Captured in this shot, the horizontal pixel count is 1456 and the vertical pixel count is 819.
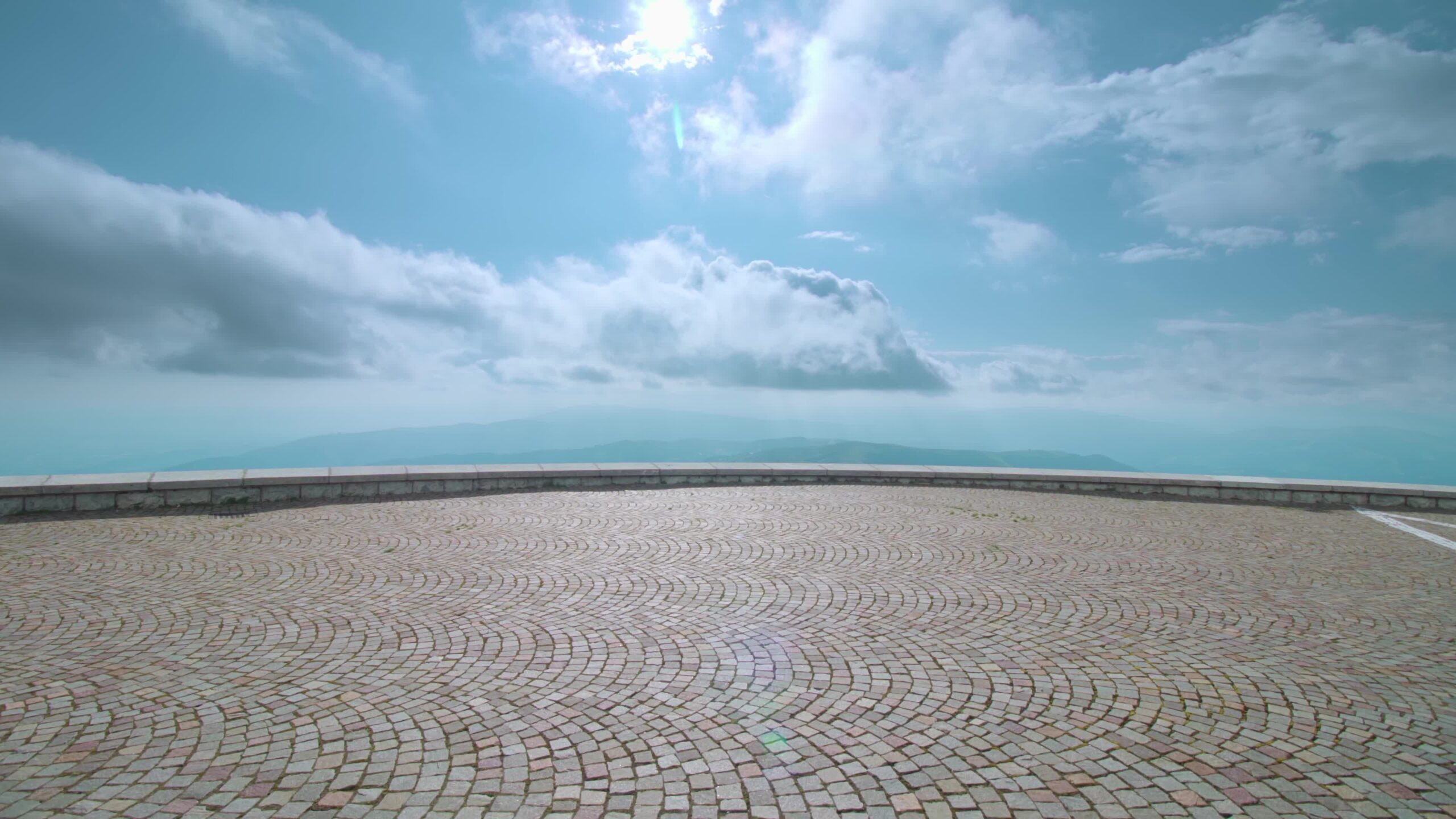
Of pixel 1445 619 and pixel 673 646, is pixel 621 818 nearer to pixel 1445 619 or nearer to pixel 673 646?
pixel 673 646

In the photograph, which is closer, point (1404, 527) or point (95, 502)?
point (95, 502)

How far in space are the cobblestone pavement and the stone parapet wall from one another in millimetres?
1686

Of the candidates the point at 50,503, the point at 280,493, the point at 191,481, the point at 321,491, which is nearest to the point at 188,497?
the point at 191,481

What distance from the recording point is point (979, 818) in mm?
3168

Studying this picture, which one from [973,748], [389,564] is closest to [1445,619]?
[973,748]

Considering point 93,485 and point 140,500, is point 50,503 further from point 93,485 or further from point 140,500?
point 140,500

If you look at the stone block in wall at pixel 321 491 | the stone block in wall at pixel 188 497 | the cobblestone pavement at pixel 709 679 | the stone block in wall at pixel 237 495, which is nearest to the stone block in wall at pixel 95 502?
the stone block in wall at pixel 188 497

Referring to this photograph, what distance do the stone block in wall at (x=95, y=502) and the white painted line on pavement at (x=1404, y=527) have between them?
19463 millimetres

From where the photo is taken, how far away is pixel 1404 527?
38.7ft

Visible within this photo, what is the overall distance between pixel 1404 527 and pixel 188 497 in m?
19.7

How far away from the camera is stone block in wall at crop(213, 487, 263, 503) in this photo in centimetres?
1107

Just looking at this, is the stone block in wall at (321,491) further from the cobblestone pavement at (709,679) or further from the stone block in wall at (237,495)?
the cobblestone pavement at (709,679)

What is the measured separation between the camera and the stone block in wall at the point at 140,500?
413 inches

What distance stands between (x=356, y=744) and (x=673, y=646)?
2163 mm
